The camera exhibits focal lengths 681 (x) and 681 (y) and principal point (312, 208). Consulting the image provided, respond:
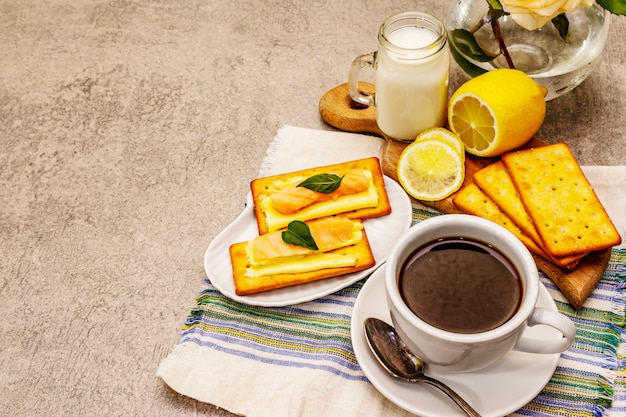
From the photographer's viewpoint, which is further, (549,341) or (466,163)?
(466,163)

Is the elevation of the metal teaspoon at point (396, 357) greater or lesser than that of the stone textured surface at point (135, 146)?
greater

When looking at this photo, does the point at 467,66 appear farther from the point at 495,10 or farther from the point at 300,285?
the point at 300,285

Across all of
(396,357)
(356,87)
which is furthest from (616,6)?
(396,357)

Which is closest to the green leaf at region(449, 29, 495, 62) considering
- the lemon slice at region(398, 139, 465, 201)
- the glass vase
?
the glass vase

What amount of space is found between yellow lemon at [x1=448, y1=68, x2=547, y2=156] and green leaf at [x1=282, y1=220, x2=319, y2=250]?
0.39m

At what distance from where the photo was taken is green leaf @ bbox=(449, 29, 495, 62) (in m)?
1.39

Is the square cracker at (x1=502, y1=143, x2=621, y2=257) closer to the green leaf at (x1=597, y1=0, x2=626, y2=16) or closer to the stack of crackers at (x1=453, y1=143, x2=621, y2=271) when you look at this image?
the stack of crackers at (x1=453, y1=143, x2=621, y2=271)

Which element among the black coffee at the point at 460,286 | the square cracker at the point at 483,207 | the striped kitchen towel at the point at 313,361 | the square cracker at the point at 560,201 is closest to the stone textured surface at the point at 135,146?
the striped kitchen towel at the point at 313,361

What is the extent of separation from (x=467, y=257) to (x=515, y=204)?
277 mm

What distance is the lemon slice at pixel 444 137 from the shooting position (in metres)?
1.32

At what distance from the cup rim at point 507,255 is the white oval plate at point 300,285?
22 cm

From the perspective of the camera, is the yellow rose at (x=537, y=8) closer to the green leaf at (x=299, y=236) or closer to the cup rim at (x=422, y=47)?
the cup rim at (x=422, y=47)

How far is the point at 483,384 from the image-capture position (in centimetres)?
100

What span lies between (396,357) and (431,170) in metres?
0.43
